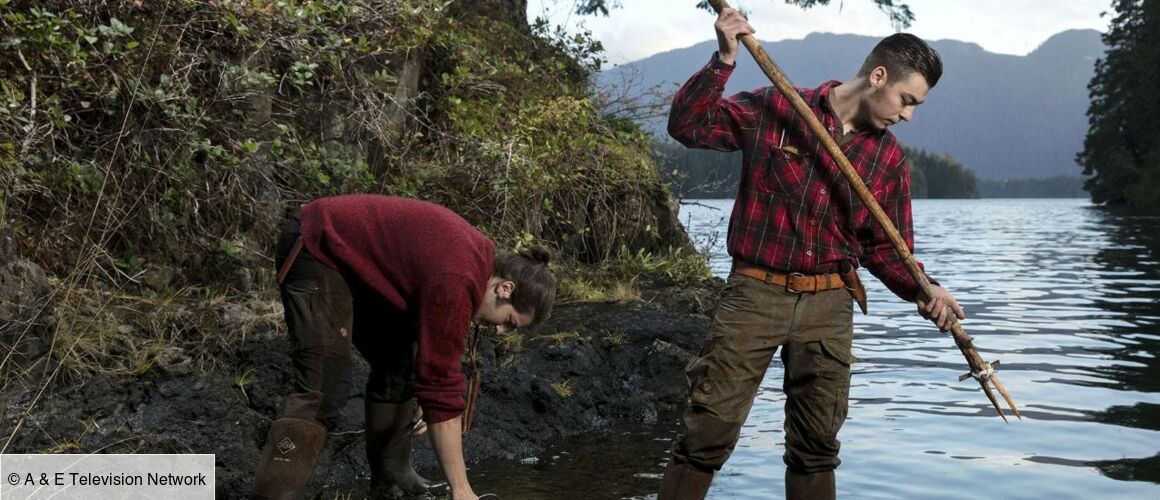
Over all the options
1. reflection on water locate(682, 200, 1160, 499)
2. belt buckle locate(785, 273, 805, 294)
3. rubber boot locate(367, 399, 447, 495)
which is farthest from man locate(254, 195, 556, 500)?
reflection on water locate(682, 200, 1160, 499)

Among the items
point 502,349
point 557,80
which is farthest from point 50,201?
point 557,80

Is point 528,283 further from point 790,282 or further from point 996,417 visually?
point 996,417

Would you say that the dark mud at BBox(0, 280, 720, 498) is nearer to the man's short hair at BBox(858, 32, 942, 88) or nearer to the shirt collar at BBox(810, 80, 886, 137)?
the shirt collar at BBox(810, 80, 886, 137)

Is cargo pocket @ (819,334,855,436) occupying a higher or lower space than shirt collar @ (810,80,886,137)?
lower

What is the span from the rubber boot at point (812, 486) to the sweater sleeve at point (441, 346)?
56.7 inches

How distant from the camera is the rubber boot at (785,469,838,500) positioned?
4.45 metres

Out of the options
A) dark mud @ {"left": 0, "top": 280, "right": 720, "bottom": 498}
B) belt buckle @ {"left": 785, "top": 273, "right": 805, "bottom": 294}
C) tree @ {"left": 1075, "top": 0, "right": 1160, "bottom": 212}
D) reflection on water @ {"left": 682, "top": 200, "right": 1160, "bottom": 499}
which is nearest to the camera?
belt buckle @ {"left": 785, "top": 273, "right": 805, "bottom": 294}

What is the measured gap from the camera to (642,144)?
465 inches

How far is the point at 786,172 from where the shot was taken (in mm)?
4324

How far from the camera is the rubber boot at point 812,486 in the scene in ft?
14.6

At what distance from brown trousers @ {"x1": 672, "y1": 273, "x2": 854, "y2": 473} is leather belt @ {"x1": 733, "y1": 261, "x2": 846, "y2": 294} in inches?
0.9

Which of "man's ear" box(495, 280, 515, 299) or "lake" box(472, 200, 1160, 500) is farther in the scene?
"lake" box(472, 200, 1160, 500)

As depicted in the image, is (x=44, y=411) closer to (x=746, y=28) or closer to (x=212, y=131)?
(x=212, y=131)

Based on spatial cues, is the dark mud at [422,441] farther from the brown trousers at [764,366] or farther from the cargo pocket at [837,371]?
the cargo pocket at [837,371]
